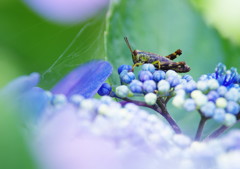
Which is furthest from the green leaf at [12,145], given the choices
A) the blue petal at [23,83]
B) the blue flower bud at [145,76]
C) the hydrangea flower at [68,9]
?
the hydrangea flower at [68,9]

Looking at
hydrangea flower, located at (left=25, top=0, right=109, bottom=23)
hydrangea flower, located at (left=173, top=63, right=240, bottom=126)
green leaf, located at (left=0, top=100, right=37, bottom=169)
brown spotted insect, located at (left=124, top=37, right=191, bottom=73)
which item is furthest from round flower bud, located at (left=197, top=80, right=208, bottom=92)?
hydrangea flower, located at (left=25, top=0, right=109, bottom=23)

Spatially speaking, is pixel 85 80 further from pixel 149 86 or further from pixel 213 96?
pixel 213 96

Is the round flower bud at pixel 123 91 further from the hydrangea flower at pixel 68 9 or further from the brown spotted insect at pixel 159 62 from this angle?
the hydrangea flower at pixel 68 9

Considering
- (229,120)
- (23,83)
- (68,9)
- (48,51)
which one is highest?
(68,9)

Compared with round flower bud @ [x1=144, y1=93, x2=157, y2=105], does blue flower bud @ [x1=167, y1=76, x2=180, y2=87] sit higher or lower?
higher

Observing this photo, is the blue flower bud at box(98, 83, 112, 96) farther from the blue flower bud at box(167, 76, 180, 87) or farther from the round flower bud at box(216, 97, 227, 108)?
the round flower bud at box(216, 97, 227, 108)

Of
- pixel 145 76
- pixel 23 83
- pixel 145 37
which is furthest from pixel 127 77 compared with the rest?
pixel 145 37

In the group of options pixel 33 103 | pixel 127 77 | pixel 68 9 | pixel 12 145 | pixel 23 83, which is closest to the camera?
pixel 12 145
